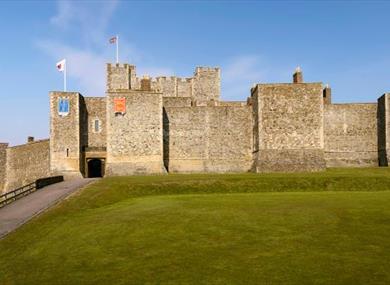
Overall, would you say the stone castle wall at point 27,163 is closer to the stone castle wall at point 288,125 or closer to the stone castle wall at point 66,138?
the stone castle wall at point 66,138

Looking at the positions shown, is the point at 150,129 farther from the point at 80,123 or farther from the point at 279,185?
the point at 279,185

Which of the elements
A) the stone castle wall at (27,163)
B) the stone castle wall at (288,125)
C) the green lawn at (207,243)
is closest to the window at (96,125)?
the stone castle wall at (27,163)

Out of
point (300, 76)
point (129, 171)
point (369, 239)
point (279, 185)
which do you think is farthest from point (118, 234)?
point (300, 76)

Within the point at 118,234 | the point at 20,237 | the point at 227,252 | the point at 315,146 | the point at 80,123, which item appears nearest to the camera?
the point at 227,252

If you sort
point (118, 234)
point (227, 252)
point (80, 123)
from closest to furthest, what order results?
point (227, 252) < point (118, 234) < point (80, 123)

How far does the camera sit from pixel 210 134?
A: 134 feet

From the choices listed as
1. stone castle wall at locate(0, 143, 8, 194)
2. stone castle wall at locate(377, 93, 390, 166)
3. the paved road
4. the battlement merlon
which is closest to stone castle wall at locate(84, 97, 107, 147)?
the battlement merlon

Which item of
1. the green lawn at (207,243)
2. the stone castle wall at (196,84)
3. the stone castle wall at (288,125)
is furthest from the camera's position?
the stone castle wall at (196,84)

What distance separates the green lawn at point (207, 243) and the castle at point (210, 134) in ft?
58.8

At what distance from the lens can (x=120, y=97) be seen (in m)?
38.3

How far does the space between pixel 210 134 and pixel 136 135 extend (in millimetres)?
7409

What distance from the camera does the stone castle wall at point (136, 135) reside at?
37875mm

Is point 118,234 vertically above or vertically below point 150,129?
below

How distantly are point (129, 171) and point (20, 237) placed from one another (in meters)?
23.2
